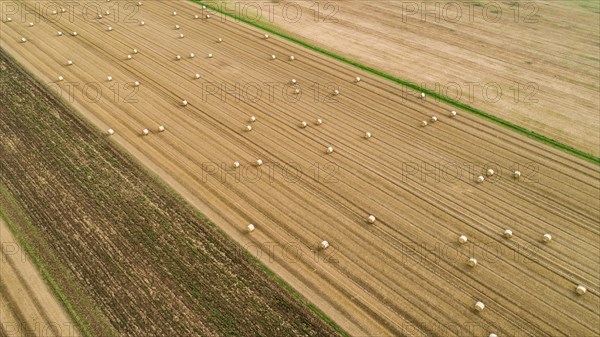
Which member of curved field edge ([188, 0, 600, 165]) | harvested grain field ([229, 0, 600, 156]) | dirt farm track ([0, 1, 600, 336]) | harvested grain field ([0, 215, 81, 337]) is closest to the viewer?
harvested grain field ([0, 215, 81, 337])

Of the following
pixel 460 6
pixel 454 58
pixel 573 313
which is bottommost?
pixel 573 313

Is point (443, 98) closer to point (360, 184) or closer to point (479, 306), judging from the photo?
point (360, 184)

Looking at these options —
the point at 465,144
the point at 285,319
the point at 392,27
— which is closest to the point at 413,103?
the point at 465,144

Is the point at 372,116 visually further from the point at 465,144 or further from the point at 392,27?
the point at 392,27

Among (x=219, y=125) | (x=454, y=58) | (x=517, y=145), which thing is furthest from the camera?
(x=454, y=58)

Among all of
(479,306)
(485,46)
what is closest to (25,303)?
(479,306)

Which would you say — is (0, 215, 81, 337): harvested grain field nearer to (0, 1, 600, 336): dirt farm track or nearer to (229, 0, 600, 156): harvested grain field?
(0, 1, 600, 336): dirt farm track

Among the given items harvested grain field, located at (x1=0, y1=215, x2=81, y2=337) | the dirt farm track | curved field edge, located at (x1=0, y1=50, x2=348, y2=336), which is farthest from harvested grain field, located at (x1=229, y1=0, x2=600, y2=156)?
harvested grain field, located at (x1=0, y1=215, x2=81, y2=337)
